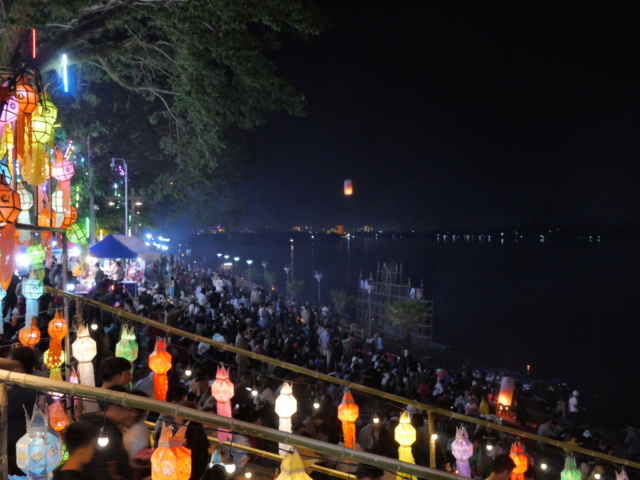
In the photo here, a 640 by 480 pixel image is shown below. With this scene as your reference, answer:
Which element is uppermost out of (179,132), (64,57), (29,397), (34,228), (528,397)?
(64,57)

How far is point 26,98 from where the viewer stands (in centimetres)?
622

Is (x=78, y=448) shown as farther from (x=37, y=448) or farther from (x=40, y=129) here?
(x=40, y=129)

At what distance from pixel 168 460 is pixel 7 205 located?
3.32 m

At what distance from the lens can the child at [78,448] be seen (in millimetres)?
2920

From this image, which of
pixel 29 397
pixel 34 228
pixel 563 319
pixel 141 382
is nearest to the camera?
pixel 29 397

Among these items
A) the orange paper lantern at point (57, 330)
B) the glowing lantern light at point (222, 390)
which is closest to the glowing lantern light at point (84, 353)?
the orange paper lantern at point (57, 330)

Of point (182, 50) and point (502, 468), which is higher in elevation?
point (182, 50)

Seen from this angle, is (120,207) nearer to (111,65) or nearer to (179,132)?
(179,132)

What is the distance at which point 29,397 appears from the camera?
390 cm

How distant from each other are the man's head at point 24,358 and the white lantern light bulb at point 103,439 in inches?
49.3

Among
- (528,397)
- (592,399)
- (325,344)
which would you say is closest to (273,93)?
(325,344)

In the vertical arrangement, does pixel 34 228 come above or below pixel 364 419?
above

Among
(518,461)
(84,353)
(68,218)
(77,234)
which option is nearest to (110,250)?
(77,234)

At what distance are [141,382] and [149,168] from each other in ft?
68.1
